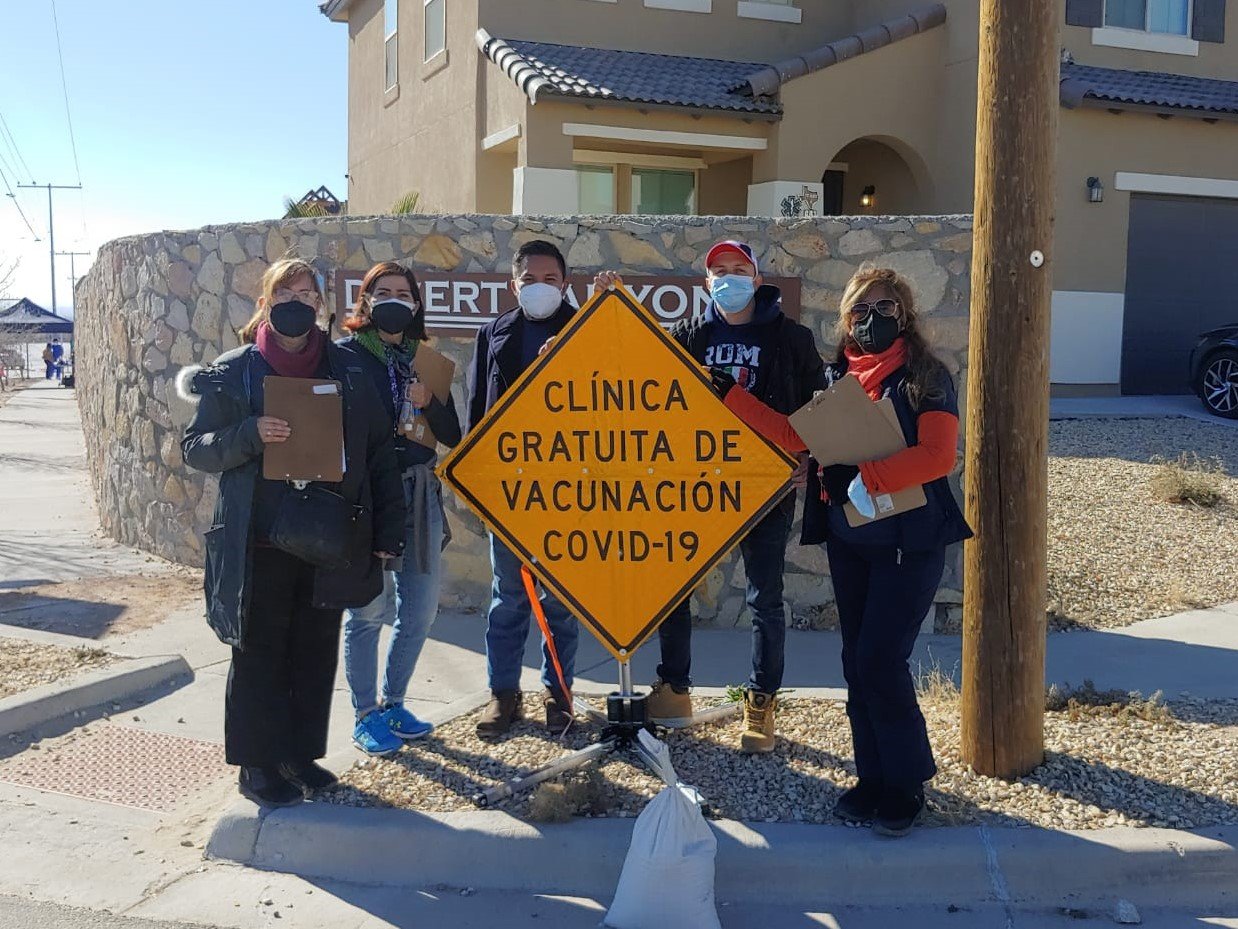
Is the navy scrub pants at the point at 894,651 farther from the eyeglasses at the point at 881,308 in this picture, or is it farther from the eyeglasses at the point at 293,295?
the eyeglasses at the point at 293,295

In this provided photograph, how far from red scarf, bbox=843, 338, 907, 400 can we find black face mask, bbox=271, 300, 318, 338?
1934 mm

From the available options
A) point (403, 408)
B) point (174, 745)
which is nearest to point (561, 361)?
point (403, 408)

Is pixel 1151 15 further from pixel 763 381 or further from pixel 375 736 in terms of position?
pixel 375 736

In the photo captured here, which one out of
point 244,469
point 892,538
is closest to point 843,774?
point 892,538

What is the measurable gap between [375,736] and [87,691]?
1.70 m

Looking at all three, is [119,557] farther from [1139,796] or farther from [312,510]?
[1139,796]

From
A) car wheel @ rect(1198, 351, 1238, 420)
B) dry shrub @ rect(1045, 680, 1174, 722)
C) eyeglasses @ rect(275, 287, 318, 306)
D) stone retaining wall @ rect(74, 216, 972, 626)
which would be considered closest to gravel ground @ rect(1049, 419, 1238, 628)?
stone retaining wall @ rect(74, 216, 972, 626)

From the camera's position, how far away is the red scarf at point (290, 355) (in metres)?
4.20

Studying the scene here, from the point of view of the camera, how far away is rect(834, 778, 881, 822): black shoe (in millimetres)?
4125

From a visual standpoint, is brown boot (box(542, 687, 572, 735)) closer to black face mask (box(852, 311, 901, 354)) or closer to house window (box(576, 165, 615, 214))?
black face mask (box(852, 311, 901, 354))

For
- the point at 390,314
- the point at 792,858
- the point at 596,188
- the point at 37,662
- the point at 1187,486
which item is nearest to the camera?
the point at 792,858

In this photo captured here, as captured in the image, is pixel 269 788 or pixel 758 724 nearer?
pixel 269 788

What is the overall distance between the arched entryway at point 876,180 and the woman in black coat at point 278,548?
41.7 feet

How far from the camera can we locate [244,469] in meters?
4.13
